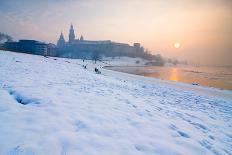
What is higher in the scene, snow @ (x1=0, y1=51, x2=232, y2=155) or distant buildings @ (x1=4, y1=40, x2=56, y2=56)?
distant buildings @ (x1=4, y1=40, x2=56, y2=56)

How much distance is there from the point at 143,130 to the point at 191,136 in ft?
5.69

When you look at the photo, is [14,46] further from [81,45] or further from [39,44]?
[81,45]

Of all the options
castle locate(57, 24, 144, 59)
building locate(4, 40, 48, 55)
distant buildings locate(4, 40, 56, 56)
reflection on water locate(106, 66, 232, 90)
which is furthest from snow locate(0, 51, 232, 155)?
castle locate(57, 24, 144, 59)

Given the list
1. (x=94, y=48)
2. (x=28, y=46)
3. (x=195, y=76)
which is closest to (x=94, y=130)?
(x=195, y=76)

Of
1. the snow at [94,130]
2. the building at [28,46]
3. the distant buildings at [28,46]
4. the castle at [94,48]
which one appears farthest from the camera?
the castle at [94,48]

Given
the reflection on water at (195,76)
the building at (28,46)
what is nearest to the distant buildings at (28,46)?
the building at (28,46)

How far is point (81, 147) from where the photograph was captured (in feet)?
14.5

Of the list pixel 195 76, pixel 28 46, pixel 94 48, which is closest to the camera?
pixel 195 76

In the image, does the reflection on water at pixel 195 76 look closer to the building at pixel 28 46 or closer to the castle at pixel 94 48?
the building at pixel 28 46

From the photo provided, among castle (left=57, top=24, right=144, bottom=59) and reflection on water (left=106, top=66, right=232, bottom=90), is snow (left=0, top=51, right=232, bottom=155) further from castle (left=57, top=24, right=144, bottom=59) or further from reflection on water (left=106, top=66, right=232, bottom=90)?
castle (left=57, top=24, right=144, bottom=59)

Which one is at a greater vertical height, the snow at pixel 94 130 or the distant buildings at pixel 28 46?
the distant buildings at pixel 28 46

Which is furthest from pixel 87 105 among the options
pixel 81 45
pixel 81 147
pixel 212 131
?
pixel 81 45

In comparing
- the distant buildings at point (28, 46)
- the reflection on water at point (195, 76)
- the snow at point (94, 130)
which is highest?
the distant buildings at point (28, 46)

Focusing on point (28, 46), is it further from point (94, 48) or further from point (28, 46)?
point (94, 48)
